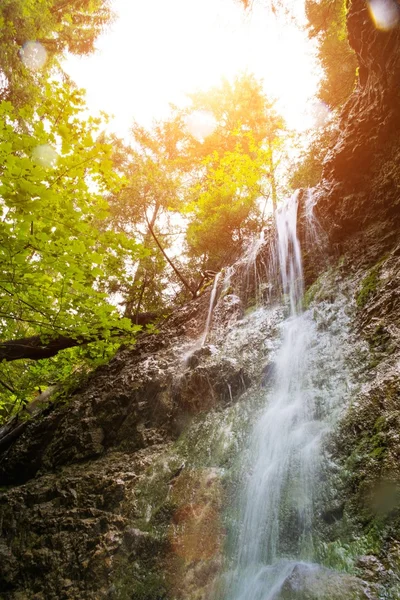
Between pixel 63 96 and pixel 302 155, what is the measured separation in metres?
9.77

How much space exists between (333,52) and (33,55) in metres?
10.0

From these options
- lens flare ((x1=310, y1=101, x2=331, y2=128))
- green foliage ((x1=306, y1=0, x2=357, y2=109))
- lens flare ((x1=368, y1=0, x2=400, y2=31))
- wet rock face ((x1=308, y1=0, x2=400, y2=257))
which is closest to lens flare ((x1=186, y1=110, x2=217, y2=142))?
lens flare ((x1=310, y1=101, x2=331, y2=128))

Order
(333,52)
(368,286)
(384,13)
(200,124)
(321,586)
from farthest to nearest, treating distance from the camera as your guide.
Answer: (200,124), (333,52), (384,13), (368,286), (321,586)

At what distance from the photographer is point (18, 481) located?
18.7ft

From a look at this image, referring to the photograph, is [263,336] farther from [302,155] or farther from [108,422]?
[302,155]

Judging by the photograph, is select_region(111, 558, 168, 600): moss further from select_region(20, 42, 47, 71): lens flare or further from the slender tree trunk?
select_region(20, 42, 47, 71): lens flare

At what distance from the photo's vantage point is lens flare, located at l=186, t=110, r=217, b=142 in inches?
603

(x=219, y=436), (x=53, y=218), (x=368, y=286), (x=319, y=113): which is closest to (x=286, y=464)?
(x=219, y=436)

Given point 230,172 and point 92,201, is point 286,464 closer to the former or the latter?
point 92,201

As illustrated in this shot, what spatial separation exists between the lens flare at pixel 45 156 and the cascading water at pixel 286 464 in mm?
3942

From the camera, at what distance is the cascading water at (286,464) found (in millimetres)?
2703

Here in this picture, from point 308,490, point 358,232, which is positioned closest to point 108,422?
point 308,490

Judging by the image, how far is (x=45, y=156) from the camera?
345 centimetres

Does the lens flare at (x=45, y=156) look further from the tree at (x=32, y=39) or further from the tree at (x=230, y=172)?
the tree at (x=230, y=172)
